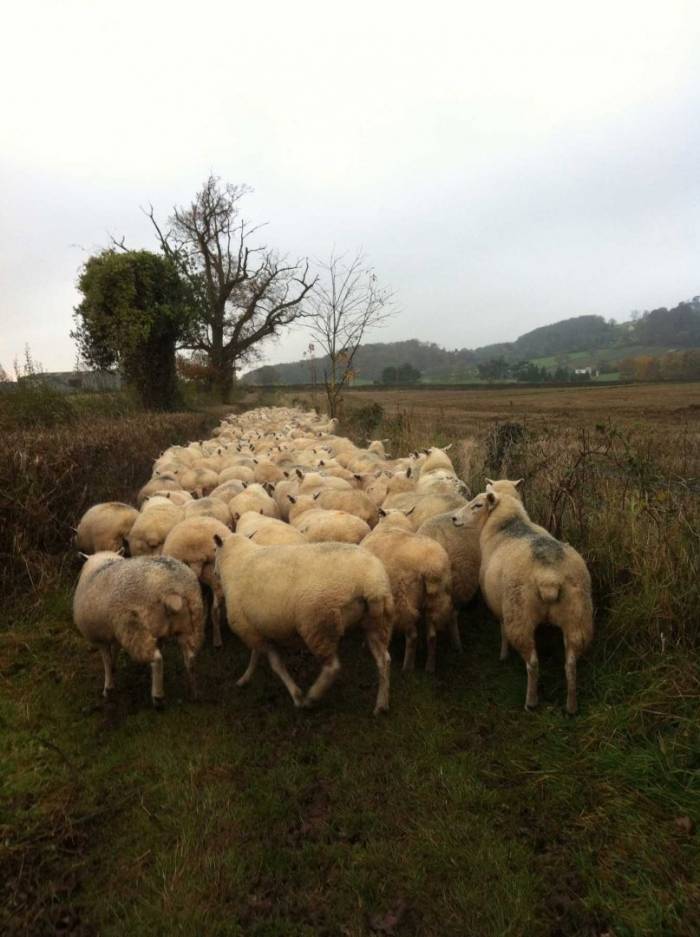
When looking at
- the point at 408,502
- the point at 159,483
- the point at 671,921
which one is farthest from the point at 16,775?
the point at 159,483

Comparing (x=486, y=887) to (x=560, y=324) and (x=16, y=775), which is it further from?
(x=560, y=324)

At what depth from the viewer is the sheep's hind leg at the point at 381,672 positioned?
422cm

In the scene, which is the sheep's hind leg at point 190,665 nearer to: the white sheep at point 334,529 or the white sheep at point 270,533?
the white sheep at point 270,533

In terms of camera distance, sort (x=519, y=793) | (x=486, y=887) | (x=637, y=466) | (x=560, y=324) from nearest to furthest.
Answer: (x=486, y=887) < (x=519, y=793) < (x=637, y=466) < (x=560, y=324)

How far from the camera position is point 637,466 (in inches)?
231

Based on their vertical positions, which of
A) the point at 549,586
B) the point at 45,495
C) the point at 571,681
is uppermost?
the point at 45,495

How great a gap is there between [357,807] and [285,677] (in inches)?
49.0

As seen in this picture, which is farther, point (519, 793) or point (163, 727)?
point (163, 727)

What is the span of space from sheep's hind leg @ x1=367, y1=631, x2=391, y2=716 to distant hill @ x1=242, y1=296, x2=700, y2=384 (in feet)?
196

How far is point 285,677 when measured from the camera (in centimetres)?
434

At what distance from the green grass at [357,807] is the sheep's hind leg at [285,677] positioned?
0.41 ft

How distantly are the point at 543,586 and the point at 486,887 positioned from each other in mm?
2011

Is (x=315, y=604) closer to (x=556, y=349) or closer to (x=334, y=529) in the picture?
(x=334, y=529)

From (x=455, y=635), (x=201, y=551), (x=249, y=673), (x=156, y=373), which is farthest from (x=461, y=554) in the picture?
(x=156, y=373)
